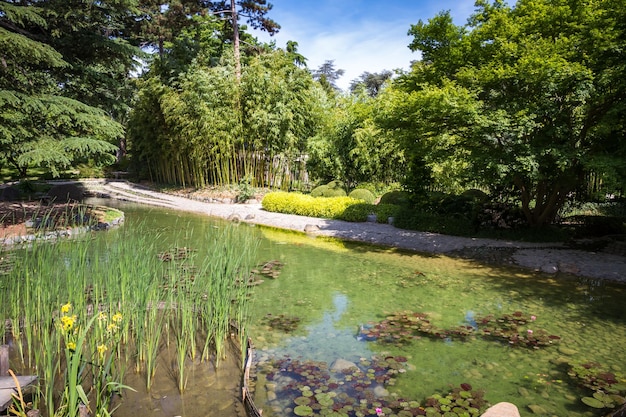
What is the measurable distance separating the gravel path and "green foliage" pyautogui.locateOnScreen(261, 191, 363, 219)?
34 cm

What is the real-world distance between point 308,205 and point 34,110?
707cm

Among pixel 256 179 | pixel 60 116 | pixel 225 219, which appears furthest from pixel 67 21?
pixel 256 179

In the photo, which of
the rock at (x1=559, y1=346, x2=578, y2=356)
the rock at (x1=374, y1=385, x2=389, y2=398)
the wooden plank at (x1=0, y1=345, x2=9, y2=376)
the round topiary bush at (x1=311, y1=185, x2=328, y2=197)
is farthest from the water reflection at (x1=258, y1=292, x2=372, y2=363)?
the round topiary bush at (x1=311, y1=185, x2=328, y2=197)

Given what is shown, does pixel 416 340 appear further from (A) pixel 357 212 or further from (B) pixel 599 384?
(A) pixel 357 212

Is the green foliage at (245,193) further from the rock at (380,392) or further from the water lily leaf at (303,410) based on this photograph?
the water lily leaf at (303,410)

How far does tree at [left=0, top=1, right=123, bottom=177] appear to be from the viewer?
7902 mm

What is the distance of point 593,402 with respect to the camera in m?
3.16

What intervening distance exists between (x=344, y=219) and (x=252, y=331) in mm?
7099

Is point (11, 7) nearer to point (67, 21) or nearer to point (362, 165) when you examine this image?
point (67, 21)

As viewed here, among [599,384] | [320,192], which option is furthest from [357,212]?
[599,384]

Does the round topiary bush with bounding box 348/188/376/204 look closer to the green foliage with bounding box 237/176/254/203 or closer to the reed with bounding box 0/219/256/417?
the green foliage with bounding box 237/176/254/203

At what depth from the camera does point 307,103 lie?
16516 mm

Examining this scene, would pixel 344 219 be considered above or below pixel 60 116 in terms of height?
below

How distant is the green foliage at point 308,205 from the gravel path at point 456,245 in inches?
→ 13.4
